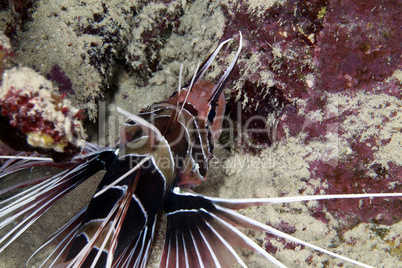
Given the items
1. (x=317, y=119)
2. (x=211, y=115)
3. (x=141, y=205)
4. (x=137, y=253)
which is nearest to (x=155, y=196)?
(x=141, y=205)

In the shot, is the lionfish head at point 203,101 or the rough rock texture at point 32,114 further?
the lionfish head at point 203,101

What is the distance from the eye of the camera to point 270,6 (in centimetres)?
234

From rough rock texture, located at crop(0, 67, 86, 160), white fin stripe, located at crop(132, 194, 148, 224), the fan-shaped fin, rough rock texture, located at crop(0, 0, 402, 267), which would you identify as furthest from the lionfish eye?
rough rock texture, located at crop(0, 67, 86, 160)

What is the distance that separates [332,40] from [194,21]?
1.75 metres

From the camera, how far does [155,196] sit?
6.40 feet

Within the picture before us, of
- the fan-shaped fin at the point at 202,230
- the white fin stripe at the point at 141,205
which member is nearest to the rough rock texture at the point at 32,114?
the white fin stripe at the point at 141,205

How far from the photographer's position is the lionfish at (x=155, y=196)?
179cm

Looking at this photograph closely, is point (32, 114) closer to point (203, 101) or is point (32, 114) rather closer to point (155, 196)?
point (155, 196)

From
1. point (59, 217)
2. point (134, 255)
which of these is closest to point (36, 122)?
point (134, 255)

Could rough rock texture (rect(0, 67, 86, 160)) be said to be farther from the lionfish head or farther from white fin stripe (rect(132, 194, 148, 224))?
the lionfish head

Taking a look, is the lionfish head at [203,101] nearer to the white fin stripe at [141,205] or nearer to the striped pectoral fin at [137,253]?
the white fin stripe at [141,205]

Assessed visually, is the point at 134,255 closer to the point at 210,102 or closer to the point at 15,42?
the point at 210,102

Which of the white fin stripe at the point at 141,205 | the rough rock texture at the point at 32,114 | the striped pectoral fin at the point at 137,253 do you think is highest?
the rough rock texture at the point at 32,114

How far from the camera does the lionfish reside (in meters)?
1.79
